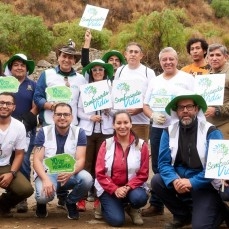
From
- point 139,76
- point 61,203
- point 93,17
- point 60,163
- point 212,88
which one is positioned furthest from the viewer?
point 93,17

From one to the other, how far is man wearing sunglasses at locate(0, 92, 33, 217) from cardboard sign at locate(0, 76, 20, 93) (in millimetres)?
173

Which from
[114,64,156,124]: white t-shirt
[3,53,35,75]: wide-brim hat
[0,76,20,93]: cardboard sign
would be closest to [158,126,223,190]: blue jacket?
[114,64,156,124]: white t-shirt

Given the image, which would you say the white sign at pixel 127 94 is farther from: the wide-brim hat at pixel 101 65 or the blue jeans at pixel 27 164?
the blue jeans at pixel 27 164

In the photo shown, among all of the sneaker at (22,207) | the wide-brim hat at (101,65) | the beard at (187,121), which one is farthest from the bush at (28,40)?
the beard at (187,121)

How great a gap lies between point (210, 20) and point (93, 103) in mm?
50263

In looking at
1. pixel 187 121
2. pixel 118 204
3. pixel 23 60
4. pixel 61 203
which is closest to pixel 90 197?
pixel 61 203

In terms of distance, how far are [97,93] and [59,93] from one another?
0.49 m

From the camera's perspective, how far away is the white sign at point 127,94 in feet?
21.8

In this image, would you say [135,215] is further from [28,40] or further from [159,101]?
[28,40]

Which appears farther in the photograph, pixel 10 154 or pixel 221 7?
pixel 221 7

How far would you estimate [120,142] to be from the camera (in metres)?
6.07

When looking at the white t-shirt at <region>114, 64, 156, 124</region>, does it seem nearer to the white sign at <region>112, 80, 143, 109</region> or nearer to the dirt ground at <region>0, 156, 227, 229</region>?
the white sign at <region>112, 80, 143, 109</region>

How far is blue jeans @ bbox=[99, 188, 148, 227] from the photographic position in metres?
5.87

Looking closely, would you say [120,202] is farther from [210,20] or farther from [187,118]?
[210,20]
